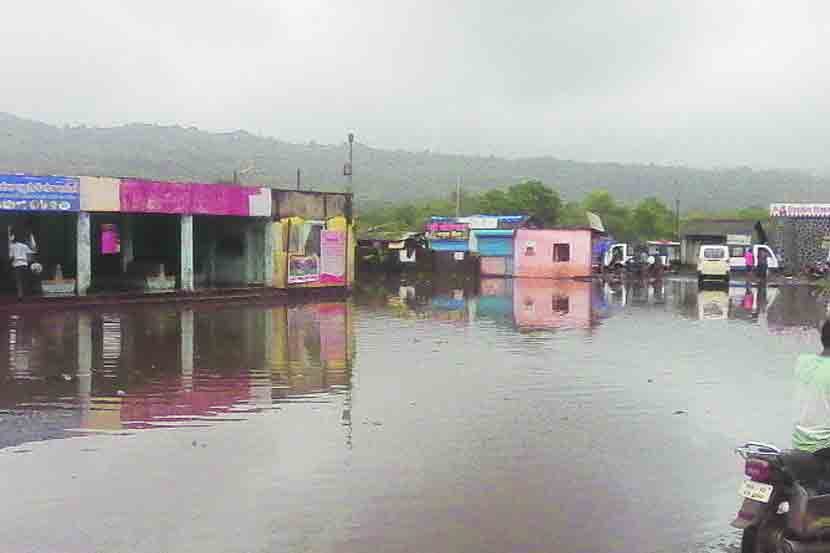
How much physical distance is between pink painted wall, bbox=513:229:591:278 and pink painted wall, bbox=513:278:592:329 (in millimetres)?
8090

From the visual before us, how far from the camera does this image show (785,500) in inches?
202

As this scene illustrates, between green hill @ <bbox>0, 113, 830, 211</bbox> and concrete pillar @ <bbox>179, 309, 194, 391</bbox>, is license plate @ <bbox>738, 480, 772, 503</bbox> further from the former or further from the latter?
green hill @ <bbox>0, 113, 830, 211</bbox>

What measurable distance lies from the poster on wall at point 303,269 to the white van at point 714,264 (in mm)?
17541

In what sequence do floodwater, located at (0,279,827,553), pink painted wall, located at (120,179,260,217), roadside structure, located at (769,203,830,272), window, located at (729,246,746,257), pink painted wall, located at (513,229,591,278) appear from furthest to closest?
1. roadside structure, located at (769,203,830,272)
2. window, located at (729,246,746,257)
3. pink painted wall, located at (513,229,591,278)
4. pink painted wall, located at (120,179,260,217)
5. floodwater, located at (0,279,827,553)

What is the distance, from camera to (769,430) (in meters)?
9.07

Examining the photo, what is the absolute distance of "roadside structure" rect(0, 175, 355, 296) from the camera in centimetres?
2353

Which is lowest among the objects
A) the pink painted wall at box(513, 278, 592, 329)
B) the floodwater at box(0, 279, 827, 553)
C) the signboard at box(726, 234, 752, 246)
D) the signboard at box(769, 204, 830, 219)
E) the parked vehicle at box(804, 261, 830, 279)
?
the floodwater at box(0, 279, 827, 553)

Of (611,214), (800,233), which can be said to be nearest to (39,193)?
(800,233)

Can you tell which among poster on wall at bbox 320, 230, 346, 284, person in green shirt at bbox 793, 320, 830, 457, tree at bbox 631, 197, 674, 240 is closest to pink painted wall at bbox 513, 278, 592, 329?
Result: poster on wall at bbox 320, 230, 346, 284

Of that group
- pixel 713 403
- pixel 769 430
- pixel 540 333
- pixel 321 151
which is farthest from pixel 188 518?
pixel 321 151

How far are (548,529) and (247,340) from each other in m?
11.1

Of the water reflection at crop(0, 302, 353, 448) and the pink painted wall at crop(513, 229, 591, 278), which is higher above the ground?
the pink painted wall at crop(513, 229, 591, 278)

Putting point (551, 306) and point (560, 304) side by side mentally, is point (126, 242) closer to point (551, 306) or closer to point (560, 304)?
point (551, 306)

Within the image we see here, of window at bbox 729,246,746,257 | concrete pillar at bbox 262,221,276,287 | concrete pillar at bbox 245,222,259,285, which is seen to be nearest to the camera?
concrete pillar at bbox 262,221,276,287
